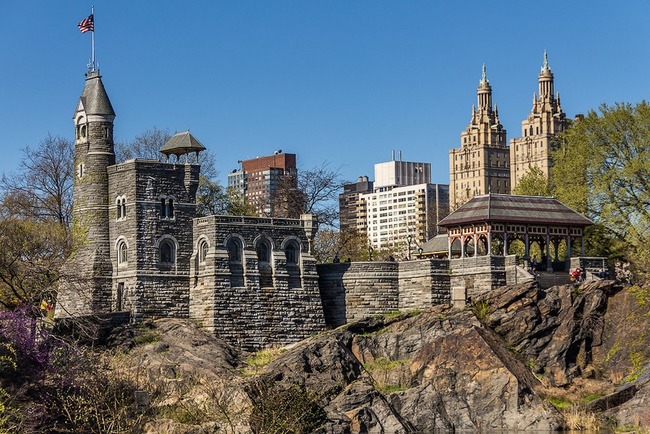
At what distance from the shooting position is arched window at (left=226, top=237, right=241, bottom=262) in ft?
233

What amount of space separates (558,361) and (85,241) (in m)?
25.5

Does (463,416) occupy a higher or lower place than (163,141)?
lower

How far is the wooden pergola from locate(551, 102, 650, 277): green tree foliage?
16.7 ft

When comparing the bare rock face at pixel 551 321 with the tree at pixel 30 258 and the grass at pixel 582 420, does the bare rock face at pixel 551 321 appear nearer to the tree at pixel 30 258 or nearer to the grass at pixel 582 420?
the grass at pixel 582 420

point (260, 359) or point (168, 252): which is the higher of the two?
point (168, 252)

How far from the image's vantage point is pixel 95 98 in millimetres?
72812

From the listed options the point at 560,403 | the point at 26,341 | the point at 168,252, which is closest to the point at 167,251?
the point at 168,252

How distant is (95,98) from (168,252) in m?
9.26

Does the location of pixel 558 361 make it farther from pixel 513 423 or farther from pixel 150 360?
pixel 150 360

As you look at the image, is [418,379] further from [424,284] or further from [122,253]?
[122,253]

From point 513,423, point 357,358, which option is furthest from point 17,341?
point 513,423

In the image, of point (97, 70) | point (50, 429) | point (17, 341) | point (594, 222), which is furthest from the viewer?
point (594, 222)

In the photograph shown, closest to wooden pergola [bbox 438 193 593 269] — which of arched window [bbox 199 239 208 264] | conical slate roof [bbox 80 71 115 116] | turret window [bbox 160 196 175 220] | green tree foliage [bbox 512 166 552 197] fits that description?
arched window [bbox 199 239 208 264]

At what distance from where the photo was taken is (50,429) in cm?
5512
